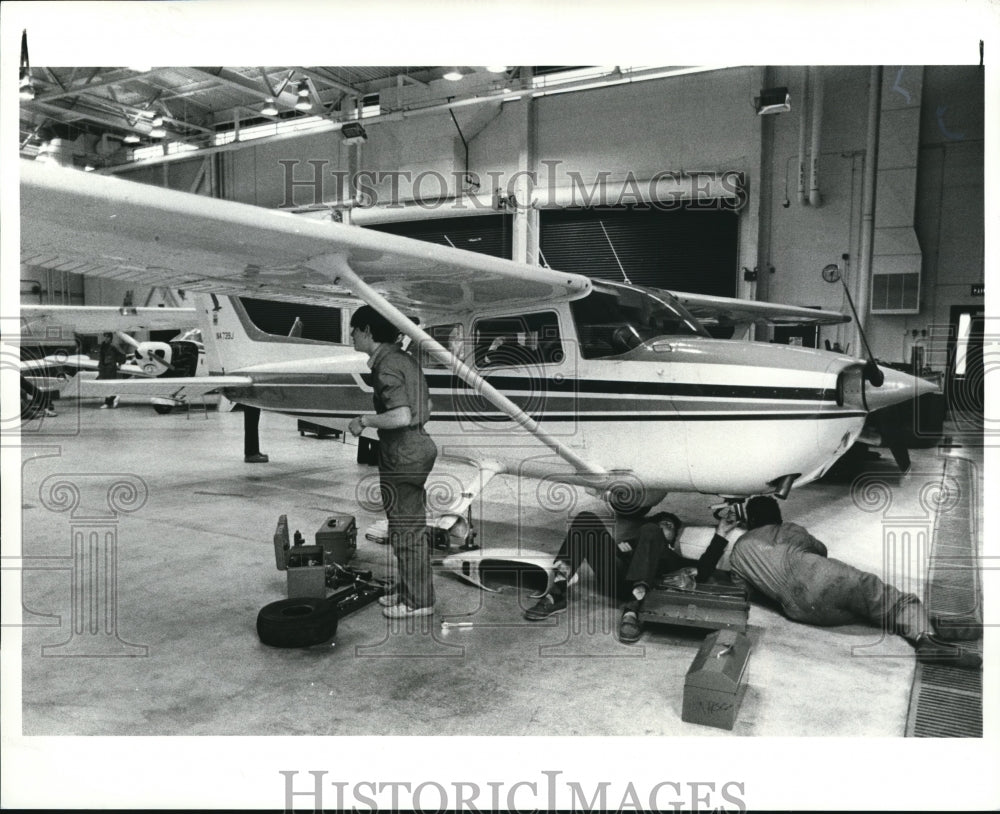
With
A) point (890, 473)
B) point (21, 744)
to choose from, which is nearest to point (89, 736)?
point (21, 744)

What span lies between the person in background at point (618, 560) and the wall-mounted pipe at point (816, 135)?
784 centimetres

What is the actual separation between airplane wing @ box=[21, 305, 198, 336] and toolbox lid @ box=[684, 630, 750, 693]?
8.02m

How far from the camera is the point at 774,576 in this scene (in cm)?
377

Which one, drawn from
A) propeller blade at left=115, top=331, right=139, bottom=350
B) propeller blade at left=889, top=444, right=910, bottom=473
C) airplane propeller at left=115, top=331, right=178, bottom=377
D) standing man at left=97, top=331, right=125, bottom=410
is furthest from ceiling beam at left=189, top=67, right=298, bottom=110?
airplane propeller at left=115, top=331, right=178, bottom=377

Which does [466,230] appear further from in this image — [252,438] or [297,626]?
[297,626]

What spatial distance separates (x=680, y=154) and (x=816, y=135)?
1985 mm

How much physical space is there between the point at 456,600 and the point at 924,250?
261 inches

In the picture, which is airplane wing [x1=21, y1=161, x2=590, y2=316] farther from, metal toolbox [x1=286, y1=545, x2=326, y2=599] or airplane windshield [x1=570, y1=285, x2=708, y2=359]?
metal toolbox [x1=286, y1=545, x2=326, y2=599]

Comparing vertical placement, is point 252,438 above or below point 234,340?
below

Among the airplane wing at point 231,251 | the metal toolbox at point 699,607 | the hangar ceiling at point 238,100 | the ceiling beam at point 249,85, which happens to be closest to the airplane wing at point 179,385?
the hangar ceiling at point 238,100

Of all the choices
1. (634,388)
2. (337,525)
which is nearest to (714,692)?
(634,388)

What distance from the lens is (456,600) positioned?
4.09 m

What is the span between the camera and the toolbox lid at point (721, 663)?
8.67 ft

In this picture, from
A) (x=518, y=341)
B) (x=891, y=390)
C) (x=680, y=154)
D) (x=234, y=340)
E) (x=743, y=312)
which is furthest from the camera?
(x=680, y=154)
